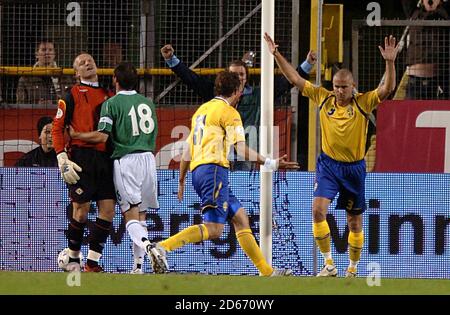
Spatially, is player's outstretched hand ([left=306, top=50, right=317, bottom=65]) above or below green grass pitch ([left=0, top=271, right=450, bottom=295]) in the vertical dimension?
above

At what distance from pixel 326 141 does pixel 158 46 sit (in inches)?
128

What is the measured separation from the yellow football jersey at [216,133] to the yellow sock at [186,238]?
0.61m

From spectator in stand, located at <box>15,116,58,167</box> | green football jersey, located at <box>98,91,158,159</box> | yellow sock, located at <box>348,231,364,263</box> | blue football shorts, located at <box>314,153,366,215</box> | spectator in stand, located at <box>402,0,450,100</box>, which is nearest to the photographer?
green football jersey, located at <box>98,91,158,159</box>

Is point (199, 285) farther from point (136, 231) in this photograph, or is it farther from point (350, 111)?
point (350, 111)

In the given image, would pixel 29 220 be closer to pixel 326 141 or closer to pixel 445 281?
pixel 326 141

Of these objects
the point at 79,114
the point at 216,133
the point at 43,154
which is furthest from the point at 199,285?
the point at 43,154

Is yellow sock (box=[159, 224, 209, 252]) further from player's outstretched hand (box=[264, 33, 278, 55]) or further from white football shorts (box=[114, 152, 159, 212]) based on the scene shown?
player's outstretched hand (box=[264, 33, 278, 55])

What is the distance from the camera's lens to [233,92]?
12633mm

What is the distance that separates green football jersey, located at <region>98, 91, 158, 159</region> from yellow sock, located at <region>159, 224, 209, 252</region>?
3.38ft

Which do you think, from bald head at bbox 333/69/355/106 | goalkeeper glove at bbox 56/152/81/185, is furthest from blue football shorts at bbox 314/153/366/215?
goalkeeper glove at bbox 56/152/81/185

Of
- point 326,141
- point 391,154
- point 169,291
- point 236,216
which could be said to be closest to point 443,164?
point 391,154

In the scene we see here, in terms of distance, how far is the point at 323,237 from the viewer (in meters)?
13.2

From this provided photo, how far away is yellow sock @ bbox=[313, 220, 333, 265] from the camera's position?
1312cm

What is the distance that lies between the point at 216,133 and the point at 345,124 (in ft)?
4.68
